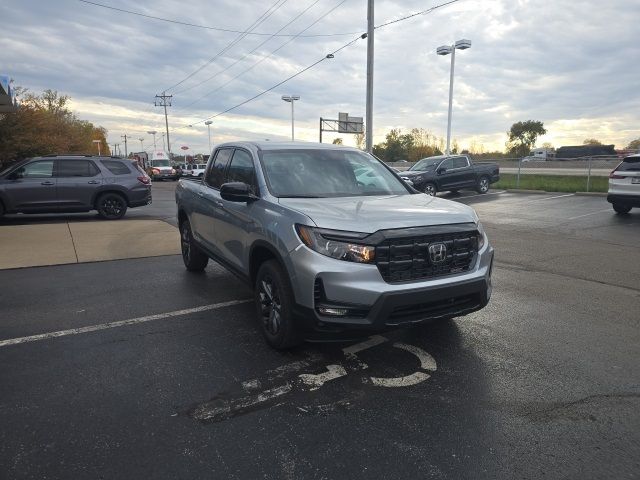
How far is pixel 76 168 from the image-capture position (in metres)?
12.9

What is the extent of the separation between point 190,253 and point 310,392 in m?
4.20

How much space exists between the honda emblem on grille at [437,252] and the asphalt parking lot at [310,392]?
905mm

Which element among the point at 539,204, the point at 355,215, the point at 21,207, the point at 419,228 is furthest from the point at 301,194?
the point at 539,204

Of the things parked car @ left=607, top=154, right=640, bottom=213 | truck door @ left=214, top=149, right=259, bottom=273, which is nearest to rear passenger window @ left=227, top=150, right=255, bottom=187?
truck door @ left=214, top=149, right=259, bottom=273

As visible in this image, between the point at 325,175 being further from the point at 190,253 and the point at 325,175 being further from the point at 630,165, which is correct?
the point at 630,165

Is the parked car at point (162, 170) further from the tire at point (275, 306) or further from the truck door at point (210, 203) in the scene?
the tire at point (275, 306)

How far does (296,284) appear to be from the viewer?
362 cm

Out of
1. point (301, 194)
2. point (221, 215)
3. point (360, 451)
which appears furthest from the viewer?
point (221, 215)

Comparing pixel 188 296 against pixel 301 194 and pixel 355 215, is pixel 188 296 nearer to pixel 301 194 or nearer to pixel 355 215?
pixel 301 194

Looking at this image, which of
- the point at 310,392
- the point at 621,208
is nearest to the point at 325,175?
the point at 310,392

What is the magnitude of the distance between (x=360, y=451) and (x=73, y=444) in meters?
1.73

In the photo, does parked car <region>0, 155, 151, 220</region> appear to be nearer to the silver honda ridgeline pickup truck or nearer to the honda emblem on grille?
the silver honda ridgeline pickup truck

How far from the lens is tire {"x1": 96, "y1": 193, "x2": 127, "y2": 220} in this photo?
13164 mm

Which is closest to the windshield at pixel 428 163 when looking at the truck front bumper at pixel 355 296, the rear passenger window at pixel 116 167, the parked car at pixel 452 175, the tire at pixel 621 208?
the parked car at pixel 452 175
